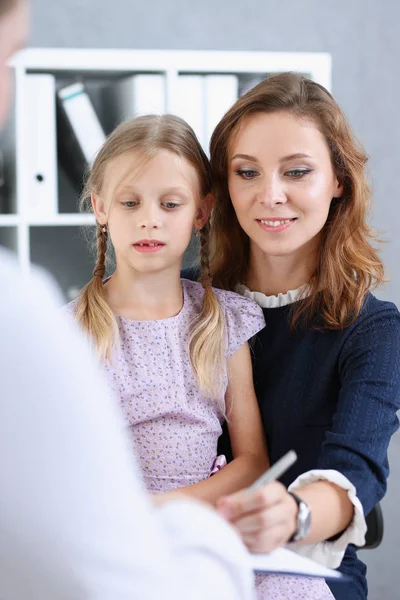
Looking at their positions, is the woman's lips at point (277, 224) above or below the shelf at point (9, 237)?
above

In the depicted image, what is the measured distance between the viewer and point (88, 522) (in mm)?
583

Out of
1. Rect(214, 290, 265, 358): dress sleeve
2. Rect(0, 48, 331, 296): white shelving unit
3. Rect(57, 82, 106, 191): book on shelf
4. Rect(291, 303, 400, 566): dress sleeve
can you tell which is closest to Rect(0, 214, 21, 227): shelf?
Rect(0, 48, 331, 296): white shelving unit

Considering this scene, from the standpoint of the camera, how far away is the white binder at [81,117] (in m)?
2.70

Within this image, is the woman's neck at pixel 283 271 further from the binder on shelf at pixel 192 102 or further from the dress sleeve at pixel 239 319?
the binder on shelf at pixel 192 102

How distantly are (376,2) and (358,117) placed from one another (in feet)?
1.44

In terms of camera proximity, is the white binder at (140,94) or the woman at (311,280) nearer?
the woman at (311,280)

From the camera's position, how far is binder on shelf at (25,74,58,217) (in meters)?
2.68

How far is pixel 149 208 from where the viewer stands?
4.88 feet

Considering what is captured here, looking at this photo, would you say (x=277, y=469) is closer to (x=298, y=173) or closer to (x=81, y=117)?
(x=298, y=173)

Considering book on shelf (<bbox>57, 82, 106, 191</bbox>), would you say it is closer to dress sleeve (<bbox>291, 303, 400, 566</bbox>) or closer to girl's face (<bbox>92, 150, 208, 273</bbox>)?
girl's face (<bbox>92, 150, 208, 273</bbox>)

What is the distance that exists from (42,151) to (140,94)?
0.33 meters

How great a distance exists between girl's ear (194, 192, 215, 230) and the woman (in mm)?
41

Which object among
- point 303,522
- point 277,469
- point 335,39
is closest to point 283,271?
point 303,522

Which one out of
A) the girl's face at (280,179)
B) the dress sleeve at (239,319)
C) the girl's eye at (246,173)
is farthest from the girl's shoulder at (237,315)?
the girl's eye at (246,173)
